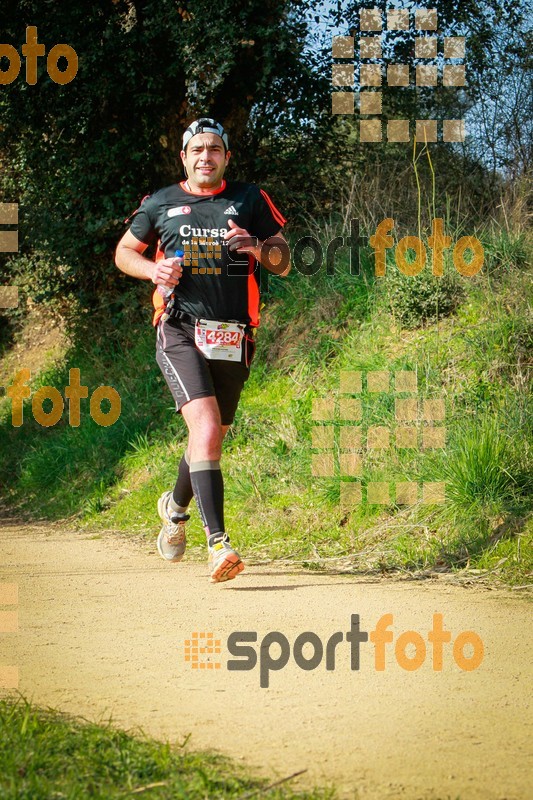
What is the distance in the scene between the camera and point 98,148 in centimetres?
1234

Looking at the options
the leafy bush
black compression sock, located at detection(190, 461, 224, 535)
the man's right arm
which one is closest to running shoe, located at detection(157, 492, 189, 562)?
black compression sock, located at detection(190, 461, 224, 535)

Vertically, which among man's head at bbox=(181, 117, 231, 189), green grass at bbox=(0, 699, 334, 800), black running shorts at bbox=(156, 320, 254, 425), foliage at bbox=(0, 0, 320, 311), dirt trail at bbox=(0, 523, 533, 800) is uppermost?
foliage at bbox=(0, 0, 320, 311)

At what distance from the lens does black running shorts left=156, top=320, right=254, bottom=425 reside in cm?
586

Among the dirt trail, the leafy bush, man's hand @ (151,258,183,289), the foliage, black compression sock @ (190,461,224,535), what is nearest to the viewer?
the dirt trail

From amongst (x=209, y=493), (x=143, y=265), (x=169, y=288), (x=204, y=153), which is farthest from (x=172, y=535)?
(x=204, y=153)

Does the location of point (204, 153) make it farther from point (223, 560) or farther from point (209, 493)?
point (223, 560)

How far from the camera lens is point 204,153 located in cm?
603

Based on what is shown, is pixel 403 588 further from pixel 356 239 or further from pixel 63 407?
pixel 63 407

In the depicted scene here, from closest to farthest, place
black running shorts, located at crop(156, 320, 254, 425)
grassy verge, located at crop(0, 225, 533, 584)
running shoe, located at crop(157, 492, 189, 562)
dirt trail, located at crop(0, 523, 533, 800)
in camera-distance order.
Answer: dirt trail, located at crop(0, 523, 533, 800) → black running shorts, located at crop(156, 320, 254, 425) → running shoe, located at crop(157, 492, 189, 562) → grassy verge, located at crop(0, 225, 533, 584)

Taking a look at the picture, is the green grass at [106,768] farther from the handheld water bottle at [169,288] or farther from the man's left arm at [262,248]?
the man's left arm at [262,248]

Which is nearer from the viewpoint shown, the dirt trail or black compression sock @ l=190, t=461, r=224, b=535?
the dirt trail

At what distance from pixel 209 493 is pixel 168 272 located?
128 centimetres

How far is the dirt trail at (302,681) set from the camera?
3125 mm

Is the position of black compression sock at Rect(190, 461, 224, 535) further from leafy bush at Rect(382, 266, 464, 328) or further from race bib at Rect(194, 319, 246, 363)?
leafy bush at Rect(382, 266, 464, 328)
